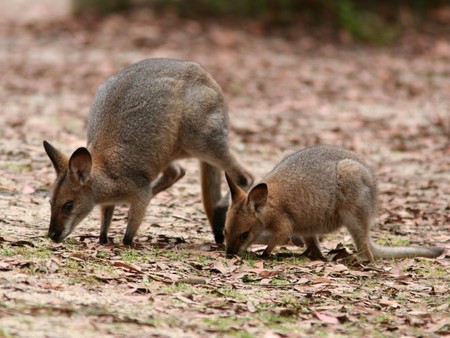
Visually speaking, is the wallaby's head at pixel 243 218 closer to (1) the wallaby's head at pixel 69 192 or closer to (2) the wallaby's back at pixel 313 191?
(2) the wallaby's back at pixel 313 191

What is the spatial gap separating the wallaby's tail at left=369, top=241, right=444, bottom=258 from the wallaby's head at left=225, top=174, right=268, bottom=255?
950 millimetres

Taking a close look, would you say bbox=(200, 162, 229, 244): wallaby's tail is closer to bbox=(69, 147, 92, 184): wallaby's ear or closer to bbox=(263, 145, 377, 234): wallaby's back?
bbox=(263, 145, 377, 234): wallaby's back

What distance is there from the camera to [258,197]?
705 centimetres

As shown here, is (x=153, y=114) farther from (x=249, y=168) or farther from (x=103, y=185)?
(x=249, y=168)

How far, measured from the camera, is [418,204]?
9492mm

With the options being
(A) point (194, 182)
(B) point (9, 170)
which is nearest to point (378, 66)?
(A) point (194, 182)

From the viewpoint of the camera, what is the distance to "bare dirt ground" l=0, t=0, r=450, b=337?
211 inches

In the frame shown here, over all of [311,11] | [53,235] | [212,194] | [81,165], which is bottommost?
[53,235]

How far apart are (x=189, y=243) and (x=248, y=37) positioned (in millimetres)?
12297

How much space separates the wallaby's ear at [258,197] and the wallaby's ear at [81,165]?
125 centimetres

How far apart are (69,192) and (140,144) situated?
28.1 inches

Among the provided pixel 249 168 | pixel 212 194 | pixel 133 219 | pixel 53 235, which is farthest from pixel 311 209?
pixel 249 168

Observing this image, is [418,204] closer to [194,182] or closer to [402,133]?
[194,182]

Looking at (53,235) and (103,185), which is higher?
(103,185)
